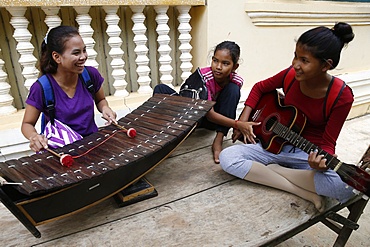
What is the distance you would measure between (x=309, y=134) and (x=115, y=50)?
1.59m

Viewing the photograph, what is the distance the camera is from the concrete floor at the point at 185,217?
4.36 feet

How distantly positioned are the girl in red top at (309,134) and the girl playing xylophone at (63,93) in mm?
895

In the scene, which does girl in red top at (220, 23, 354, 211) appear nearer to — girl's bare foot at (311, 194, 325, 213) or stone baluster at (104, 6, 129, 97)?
girl's bare foot at (311, 194, 325, 213)

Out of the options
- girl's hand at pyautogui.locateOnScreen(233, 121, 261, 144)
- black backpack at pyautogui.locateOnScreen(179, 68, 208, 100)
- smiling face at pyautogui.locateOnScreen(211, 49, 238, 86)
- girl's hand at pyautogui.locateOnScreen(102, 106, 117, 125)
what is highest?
smiling face at pyautogui.locateOnScreen(211, 49, 238, 86)

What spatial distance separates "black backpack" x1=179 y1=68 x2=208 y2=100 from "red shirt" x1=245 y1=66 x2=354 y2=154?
403 millimetres

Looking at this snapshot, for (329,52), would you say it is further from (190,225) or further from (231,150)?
(190,225)

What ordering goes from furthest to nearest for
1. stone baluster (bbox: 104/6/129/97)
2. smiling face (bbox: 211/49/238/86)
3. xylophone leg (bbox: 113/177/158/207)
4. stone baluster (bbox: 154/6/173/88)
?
stone baluster (bbox: 154/6/173/88)
stone baluster (bbox: 104/6/129/97)
smiling face (bbox: 211/49/238/86)
xylophone leg (bbox: 113/177/158/207)

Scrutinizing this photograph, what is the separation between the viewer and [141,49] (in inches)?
98.0

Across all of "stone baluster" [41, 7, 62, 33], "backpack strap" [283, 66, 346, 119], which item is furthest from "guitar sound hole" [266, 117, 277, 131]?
"stone baluster" [41, 7, 62, 33]

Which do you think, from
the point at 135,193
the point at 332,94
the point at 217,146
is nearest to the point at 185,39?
the point at 217,146

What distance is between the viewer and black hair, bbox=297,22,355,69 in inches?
61.1

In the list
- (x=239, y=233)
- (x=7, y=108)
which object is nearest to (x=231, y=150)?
(x=239, y=233)

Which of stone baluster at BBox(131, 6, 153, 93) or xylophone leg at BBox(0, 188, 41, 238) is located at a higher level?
stone baluster at BBox(131, 6, 153, 93)

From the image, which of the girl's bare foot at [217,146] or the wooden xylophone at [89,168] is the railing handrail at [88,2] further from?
the girl's bare foot at [217,146]
